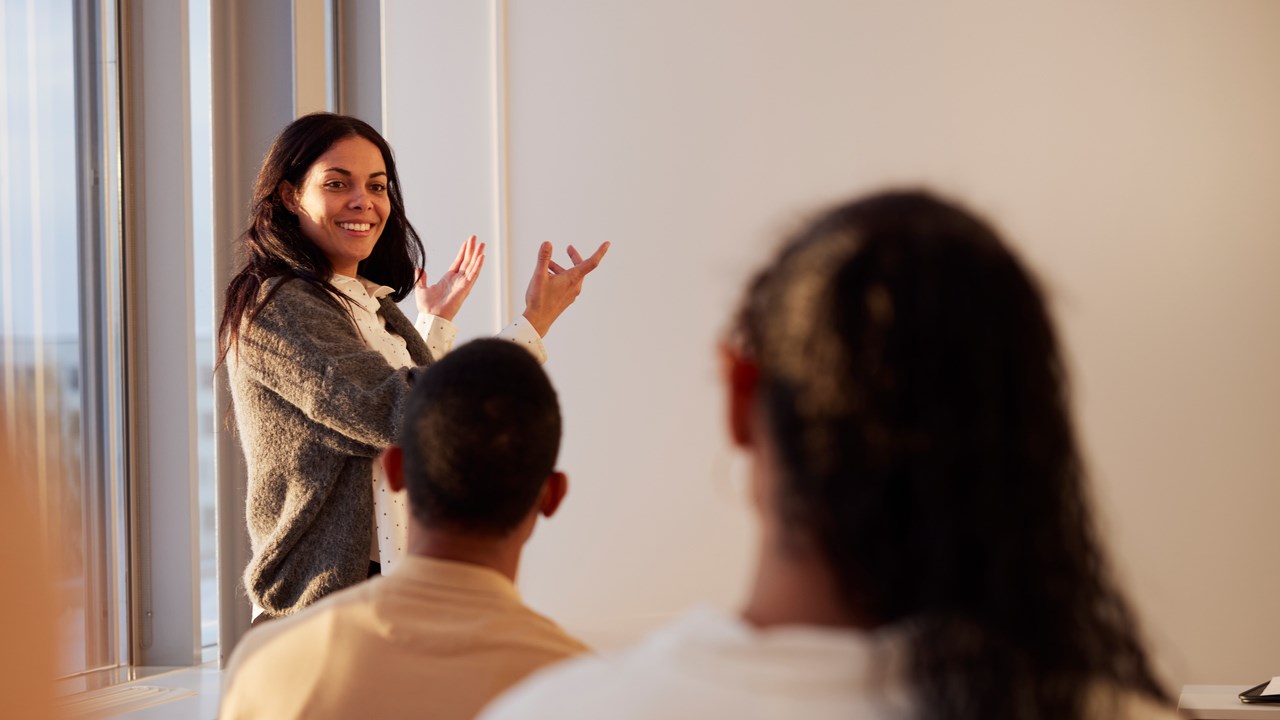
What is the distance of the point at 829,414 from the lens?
58cm

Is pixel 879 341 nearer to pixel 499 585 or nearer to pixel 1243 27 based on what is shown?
pixel 499 585

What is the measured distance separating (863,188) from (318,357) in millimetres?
1907

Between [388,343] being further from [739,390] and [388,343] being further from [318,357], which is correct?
[739,390]

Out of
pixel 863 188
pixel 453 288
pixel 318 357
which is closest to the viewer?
pixel 318 357

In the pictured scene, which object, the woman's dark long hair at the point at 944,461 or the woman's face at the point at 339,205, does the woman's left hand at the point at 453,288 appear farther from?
the woman's dark long hair at the point at 944,461

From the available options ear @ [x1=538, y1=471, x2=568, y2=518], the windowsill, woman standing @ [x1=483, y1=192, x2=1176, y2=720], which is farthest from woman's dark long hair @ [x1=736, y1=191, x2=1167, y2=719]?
the windowsill

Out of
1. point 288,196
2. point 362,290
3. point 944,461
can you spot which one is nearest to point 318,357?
point 362,290

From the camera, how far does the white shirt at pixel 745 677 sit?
1.84 feet

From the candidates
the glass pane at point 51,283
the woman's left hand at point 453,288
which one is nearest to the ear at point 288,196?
the woman's left hand at point 453,288

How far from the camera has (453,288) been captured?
258 cm

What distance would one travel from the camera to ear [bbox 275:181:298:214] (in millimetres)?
2211

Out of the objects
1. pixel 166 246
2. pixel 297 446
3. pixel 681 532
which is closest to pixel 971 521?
pixel 297 446

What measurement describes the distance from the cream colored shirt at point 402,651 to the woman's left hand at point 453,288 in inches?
58.3

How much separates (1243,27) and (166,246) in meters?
3.02
